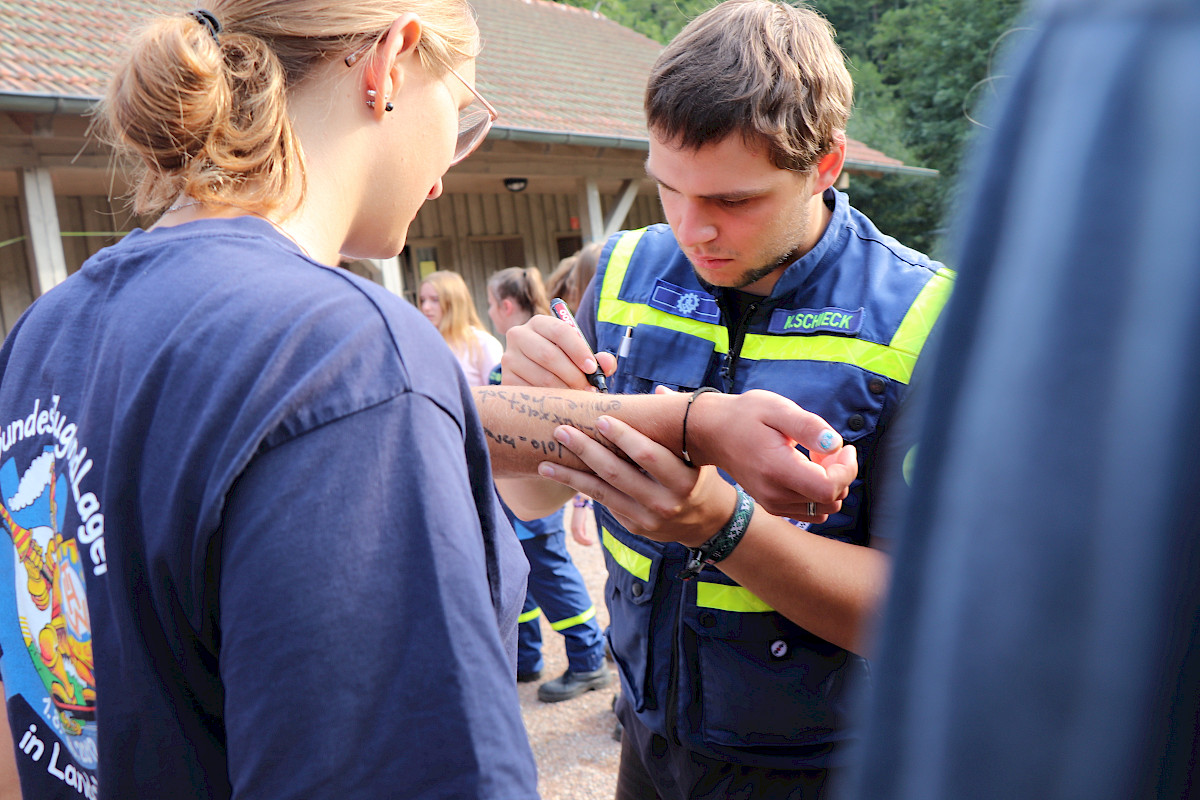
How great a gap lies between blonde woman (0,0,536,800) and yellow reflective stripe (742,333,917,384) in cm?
89

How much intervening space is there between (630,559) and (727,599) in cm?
25

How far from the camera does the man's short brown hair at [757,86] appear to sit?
1.75 m

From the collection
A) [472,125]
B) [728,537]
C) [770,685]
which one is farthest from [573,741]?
[472,125]

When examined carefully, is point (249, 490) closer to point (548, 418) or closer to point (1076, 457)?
point (1076, 457)

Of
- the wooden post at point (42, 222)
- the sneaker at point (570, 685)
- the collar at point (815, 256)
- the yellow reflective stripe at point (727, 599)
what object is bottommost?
the sneaker at point (570, 685)

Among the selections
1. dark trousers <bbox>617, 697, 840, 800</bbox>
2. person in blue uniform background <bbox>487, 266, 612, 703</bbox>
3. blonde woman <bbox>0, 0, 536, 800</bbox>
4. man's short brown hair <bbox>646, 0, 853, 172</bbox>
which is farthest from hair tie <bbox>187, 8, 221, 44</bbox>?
person in blue uniform background <bbox>487, 266, 612, 703</bbox>

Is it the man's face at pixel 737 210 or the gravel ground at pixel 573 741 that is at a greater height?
the man's face at pixel 737 210

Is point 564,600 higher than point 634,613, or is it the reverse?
point 634,613

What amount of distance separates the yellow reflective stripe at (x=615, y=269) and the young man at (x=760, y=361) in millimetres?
140

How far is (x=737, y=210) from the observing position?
1.84m

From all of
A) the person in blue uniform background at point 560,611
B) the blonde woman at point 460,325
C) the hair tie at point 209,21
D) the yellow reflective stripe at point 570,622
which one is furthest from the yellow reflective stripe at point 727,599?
the blonde woman at point 460,325

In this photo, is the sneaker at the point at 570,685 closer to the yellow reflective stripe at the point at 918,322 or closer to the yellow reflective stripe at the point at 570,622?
the yellow reflective stripe at the point at 570,622

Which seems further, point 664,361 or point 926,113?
point 926,113

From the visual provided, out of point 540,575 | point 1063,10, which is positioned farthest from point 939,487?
point 540,575
